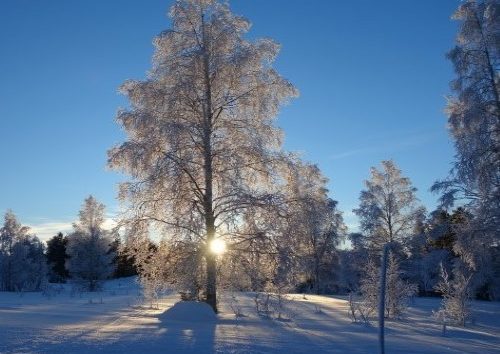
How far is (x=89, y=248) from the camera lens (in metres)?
49.0

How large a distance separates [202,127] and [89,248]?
115 ft

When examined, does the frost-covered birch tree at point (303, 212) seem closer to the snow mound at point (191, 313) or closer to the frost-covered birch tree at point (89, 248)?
the snow mound at point (191, 313)

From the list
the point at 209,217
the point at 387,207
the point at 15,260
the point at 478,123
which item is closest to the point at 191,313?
the point at 209,217

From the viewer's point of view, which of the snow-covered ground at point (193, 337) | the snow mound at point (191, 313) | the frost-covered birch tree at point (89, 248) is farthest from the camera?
the frost-covered birch tree at point (89, 248)

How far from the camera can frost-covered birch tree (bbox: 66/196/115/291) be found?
4872 cm

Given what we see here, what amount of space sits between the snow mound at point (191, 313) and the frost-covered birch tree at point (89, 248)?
33943 millimetres

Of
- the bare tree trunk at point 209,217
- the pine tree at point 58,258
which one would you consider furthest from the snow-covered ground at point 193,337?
the pine tree at point 58,258

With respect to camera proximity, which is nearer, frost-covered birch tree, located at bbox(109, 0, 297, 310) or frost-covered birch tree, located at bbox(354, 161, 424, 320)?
frost-covered birch tree, located at bbox(109, 0, 297, 310)

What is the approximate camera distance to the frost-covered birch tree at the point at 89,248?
48.7 m

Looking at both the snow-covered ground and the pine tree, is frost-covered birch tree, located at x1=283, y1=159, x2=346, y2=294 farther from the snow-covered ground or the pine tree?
the pine tree

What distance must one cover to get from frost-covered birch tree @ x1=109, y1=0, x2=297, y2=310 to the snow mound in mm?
1077

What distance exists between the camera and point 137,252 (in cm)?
1850

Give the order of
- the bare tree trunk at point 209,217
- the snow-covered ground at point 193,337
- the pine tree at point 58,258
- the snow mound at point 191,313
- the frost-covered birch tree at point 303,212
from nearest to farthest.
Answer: the snow-covered ground at point 193,337
the snow mound at point 191,313
the frost-covered birch tree at point 303,212
the bare tree trunk at point 209,217
the pine tree at point 58,258

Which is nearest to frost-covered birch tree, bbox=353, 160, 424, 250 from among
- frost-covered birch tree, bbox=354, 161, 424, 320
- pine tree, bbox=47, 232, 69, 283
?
frost-covered birch tree, bbox=354, 161, 424, 320
